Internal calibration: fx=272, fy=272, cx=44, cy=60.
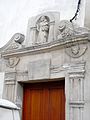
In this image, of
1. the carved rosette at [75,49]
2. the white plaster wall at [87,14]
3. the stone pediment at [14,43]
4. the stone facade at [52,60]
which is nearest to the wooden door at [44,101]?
the stone facade at [52,60]

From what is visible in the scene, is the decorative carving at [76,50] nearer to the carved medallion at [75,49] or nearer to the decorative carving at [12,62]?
the carved medallion at [75,49]

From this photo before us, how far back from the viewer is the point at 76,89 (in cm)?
459

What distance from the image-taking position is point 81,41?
4.66 metres

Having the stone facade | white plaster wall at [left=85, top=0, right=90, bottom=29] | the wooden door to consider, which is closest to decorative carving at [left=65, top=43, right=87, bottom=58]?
the stone facade

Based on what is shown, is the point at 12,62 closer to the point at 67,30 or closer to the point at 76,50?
the point at 67,30

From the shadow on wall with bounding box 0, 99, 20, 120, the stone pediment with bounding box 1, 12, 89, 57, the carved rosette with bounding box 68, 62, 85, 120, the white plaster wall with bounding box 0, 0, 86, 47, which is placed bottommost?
the shadow on wall with bounding box 0, 99, 20, 120

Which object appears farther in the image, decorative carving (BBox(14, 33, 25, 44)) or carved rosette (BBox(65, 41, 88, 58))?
decorative carving (BBox(14, 33, 25, 44))

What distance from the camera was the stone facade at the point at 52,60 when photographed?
4551 millimetres

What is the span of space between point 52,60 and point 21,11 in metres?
1.59

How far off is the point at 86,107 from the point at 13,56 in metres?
2.11

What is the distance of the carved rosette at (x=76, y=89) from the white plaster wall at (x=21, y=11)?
1.07 metres

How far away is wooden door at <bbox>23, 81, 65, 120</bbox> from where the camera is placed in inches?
200

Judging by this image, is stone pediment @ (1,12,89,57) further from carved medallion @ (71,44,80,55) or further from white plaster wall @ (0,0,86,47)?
white plaster wall @ (0,0,86,47)

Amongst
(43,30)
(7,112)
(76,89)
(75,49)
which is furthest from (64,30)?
(7,112)
